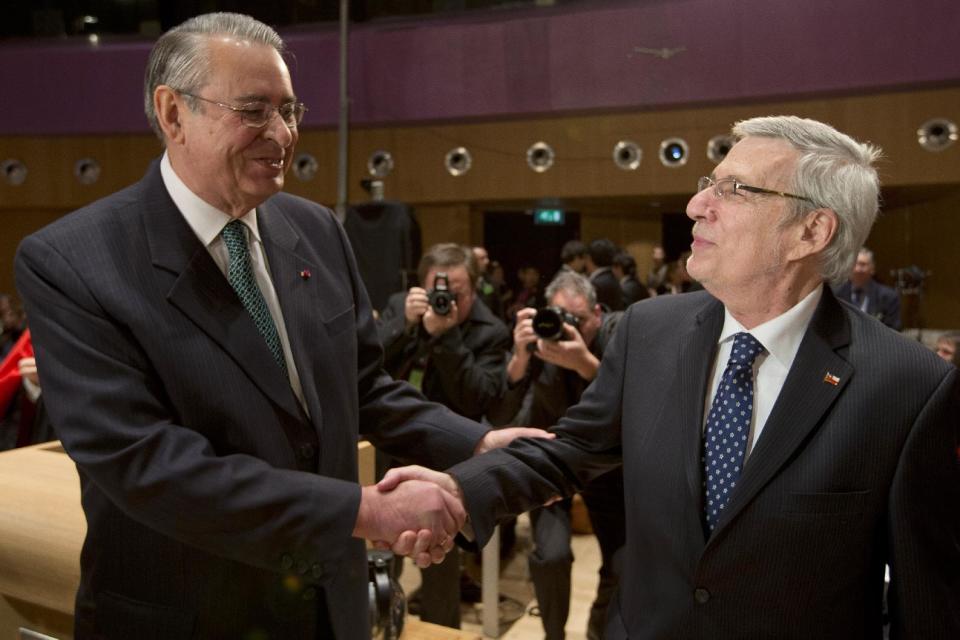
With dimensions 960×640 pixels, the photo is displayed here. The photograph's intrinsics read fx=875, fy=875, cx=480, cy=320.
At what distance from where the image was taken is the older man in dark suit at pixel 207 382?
5.16 ft

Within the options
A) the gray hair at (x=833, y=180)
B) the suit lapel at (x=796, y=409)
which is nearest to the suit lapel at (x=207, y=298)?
the suit lapel at (x=796, y=409)

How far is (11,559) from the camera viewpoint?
7.70 feet

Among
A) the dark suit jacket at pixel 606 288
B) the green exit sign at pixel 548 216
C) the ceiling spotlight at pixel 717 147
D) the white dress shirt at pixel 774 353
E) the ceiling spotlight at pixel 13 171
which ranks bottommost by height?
the dark suit jacket at pixel 606 288

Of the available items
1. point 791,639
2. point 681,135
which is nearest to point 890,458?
point 791,639

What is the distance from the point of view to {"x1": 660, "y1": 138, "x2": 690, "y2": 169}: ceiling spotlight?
342 inches

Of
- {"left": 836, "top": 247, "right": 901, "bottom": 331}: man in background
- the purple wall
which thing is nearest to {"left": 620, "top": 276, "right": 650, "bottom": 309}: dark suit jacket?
{"left": 836, "top": 247, "right": 901, "bottom": 331}: man in background

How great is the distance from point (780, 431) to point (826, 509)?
0.50 feet

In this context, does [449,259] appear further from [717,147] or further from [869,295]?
[717,147]

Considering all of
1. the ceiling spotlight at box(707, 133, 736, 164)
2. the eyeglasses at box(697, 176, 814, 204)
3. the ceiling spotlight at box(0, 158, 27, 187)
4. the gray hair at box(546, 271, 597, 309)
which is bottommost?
the gray hair at box(546, 271, 597, 309)

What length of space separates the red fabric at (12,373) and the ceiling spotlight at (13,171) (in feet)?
25.7

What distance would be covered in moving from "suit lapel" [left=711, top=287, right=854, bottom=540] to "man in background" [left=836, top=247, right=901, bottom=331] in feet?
17.8

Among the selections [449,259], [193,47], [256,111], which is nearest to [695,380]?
[256,111]

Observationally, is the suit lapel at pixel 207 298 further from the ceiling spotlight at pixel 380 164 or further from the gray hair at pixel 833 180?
the ceiling spotlight at pixel 380 164

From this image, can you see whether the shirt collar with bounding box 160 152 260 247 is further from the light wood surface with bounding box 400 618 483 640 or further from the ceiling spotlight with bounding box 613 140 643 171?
the ceiling spotlight with bounding box 613 140 643 171
